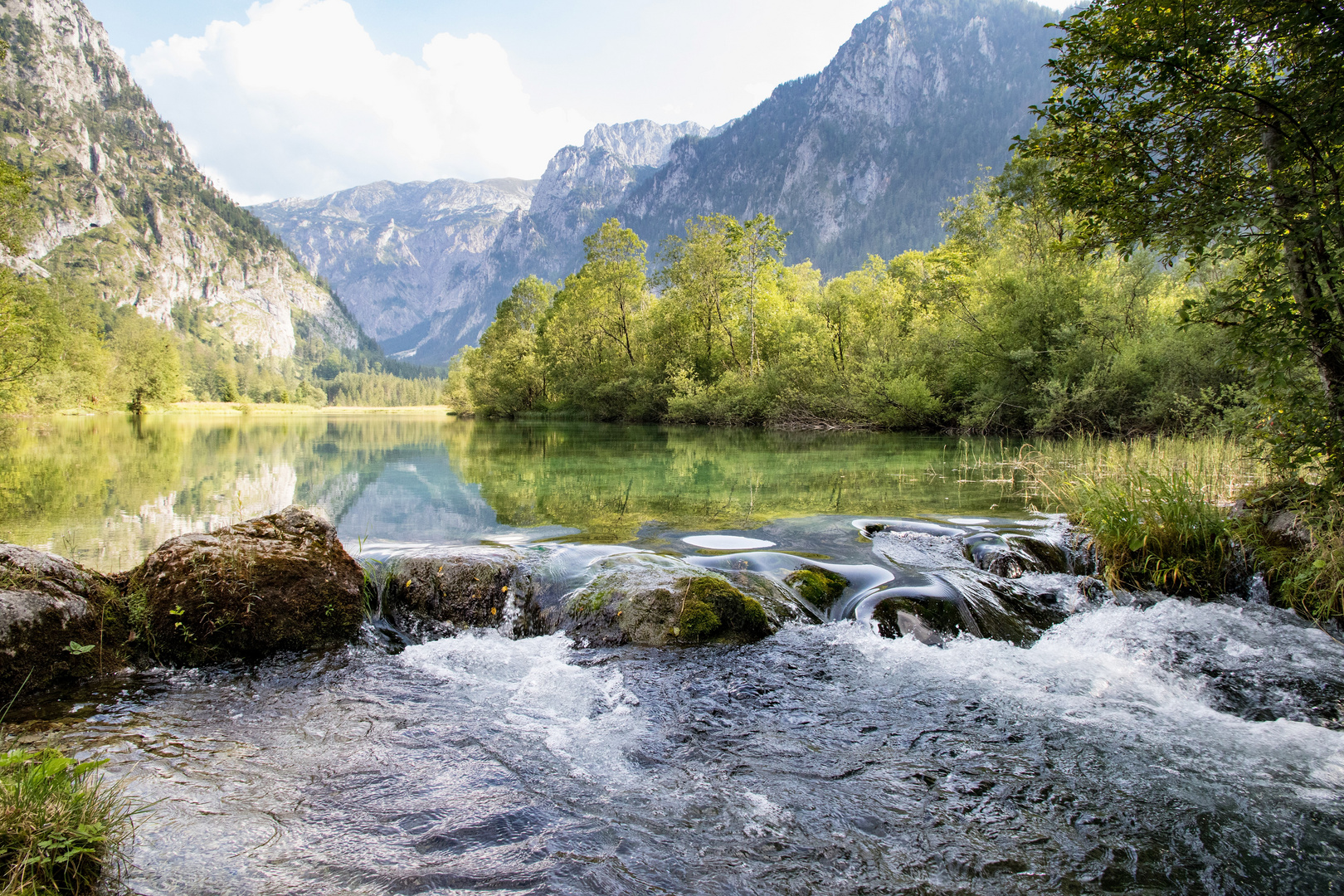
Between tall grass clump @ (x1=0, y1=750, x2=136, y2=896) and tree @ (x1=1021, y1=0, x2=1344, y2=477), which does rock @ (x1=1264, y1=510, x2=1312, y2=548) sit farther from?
tall grass clump @ (x1=0, y1=750, x2=136, y2=896)

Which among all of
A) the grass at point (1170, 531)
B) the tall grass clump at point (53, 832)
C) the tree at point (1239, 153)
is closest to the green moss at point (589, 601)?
the tall grass clump at point (53, 832)

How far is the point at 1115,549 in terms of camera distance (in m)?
8.79

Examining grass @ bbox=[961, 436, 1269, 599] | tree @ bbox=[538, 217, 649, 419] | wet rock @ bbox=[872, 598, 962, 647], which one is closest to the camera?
wet rock @ bbox=[872, 598, 962, 647]

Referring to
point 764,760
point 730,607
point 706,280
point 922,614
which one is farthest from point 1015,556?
point 706,280

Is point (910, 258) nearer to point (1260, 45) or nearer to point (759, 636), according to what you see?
point (1260, 45)

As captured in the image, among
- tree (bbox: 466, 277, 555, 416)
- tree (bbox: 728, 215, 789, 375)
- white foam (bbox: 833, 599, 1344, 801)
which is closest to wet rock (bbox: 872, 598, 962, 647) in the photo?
white foam (bbox: 833, 599, 1344, 801)

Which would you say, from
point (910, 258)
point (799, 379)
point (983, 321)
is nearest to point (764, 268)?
point (799, 379)

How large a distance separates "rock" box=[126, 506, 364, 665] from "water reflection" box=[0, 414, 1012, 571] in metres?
3.01

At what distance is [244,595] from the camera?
670cm

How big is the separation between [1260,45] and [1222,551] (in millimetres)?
5752

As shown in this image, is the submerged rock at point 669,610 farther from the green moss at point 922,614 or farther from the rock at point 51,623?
the rock at point 51,623

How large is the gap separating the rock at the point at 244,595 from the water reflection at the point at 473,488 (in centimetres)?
301

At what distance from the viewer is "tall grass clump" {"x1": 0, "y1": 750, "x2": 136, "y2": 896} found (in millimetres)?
2637

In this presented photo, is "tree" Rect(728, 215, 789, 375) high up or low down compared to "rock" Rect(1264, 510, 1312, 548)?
up
